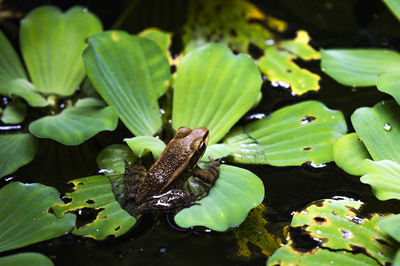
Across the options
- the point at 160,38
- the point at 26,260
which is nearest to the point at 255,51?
the point at 160,38

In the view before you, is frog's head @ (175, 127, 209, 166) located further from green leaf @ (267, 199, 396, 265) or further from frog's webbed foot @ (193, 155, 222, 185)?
green leaf @ (267, 199, 396, 265)

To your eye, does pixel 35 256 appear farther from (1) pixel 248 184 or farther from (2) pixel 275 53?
(2) pixel 275 53

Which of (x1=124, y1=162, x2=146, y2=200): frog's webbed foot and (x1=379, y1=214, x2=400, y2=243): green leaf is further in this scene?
(x1=124, y1=162, x2=146, y2=200): frog's webbed foot

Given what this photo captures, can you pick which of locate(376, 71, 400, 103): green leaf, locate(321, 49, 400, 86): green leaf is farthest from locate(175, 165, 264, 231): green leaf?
locate(321, 49, 400, 86): green leaf

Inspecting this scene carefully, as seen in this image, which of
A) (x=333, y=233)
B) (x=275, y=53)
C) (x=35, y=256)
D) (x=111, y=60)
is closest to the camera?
(x=35, y=256)

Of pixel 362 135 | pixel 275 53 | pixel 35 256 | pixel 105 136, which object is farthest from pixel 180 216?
pixel 275 53

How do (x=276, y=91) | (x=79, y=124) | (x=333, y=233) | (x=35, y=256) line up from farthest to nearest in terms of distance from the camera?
(x=276, y=91), (x=79, y=124), (x=333, y=233), (x=35, y=256)

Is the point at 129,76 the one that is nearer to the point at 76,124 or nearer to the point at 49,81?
the point at 76,124
